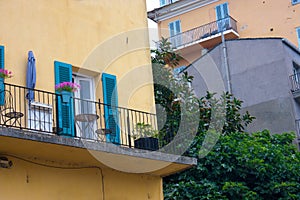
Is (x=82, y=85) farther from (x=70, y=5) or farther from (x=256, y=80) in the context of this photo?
(x=256, y=80)

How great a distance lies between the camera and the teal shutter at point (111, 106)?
41.5ft

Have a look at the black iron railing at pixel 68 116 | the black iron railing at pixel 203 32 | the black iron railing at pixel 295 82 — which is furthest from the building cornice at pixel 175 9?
the black iron railing at pixel 68 116

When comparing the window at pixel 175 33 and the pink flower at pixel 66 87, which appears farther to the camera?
the window at pixel 175 33

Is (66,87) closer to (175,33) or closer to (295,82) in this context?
(295,82)

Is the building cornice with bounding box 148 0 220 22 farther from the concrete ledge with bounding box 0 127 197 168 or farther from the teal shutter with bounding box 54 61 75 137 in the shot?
the teal shutter with bounding box 54 61 75 137

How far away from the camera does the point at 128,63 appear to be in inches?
553

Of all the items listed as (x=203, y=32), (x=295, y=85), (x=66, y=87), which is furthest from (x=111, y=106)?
(x=203, y=32)

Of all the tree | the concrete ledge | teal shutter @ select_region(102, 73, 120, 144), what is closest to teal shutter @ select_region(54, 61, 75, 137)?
the concrete ledge

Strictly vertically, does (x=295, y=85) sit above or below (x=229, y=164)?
above

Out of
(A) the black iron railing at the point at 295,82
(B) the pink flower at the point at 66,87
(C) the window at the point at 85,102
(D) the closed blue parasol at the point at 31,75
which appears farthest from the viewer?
(A) the black iron railing at the point at 295,82

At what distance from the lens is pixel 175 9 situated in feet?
114

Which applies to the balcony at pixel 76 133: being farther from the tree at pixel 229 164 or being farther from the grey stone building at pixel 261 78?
the grey stone building at pixel 261 78

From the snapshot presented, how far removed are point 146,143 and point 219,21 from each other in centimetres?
2101

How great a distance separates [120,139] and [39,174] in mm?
2411
